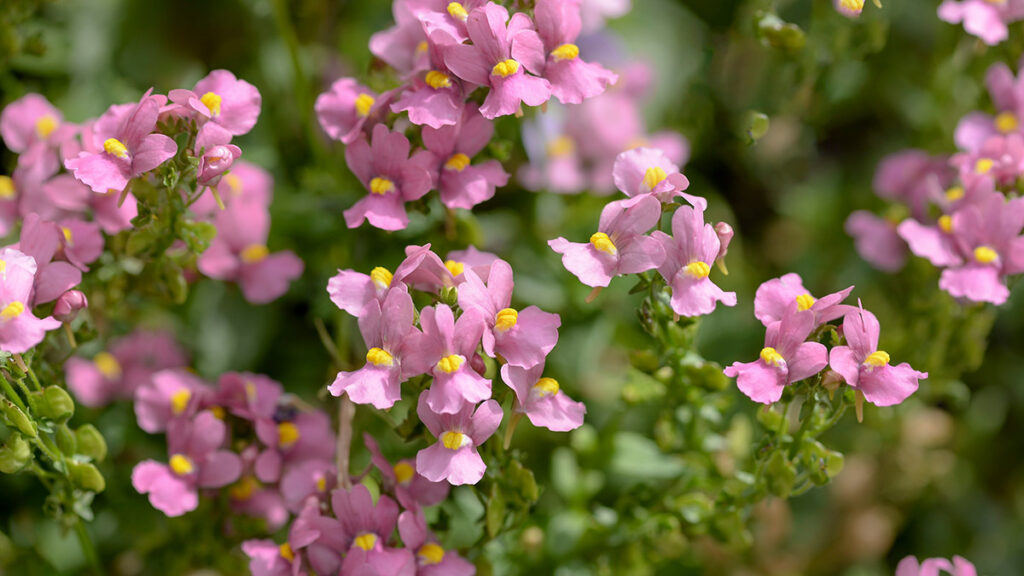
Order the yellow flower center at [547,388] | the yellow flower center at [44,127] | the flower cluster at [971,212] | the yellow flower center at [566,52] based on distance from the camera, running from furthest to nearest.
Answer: the yellow flower center at [44,127], the flower cluster at [971,212], the yellow flower center at [566,52], the yellow flower center at [547,388]

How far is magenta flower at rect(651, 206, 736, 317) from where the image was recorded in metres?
1.38

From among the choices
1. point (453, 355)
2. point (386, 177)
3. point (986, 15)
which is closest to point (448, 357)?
point (453, 355)

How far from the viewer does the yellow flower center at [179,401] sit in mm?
1708

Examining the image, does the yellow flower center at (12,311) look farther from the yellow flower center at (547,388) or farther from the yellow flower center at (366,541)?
the yellow flower center at (547,388)

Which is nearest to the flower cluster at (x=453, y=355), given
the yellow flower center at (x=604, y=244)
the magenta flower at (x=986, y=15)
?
the yellow flower center at (x=604, y=244)

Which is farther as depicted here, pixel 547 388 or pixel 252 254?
pixel 252 254

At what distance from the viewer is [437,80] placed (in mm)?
1515

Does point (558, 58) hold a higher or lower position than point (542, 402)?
higher

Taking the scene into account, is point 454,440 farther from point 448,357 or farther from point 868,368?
point 868,368

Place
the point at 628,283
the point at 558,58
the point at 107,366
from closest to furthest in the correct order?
the point at 558,58, the point at 107,366, the point at 628,283

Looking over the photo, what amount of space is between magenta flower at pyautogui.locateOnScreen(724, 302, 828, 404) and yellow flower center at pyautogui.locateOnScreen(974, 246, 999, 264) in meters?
0.41

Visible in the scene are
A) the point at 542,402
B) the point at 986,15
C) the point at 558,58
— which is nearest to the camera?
the point at 542,402

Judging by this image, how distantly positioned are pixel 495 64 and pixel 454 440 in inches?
22.1

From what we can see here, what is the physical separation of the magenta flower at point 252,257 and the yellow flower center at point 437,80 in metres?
0.52
